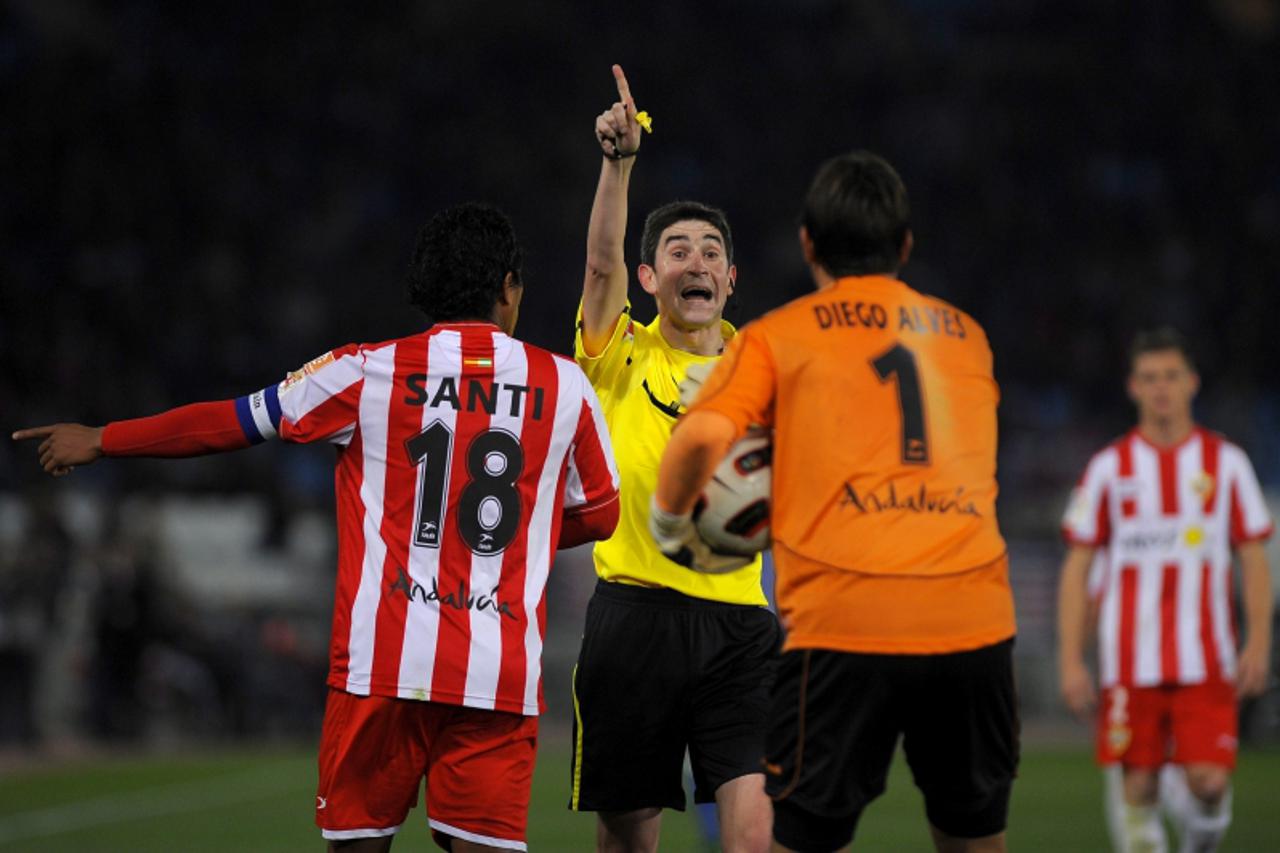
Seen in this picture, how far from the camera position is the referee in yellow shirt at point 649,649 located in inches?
219

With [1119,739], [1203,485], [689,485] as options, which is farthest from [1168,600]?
[689,485]

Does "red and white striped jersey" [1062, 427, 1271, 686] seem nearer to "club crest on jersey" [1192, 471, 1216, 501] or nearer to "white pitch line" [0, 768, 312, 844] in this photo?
"club crest on jersey" [1192, 471, 1216, 501]

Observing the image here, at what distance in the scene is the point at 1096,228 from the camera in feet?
78.0

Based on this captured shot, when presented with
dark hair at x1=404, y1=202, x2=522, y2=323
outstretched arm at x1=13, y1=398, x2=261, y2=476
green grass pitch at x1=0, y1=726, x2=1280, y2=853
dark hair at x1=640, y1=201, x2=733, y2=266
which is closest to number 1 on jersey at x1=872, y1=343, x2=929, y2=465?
dark hair at x1=404, y1=202, x2=522, y2=323

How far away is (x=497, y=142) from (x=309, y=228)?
2703 mm

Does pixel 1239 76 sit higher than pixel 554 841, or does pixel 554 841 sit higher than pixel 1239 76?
pixel 1239 76

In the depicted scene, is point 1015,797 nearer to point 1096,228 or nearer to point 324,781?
point 324,781

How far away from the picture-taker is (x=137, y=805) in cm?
1276

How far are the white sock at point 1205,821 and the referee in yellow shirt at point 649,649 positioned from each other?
2.97 metres

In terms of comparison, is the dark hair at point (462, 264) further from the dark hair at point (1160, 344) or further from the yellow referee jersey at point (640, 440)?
the dark hair at point (1160, 344)

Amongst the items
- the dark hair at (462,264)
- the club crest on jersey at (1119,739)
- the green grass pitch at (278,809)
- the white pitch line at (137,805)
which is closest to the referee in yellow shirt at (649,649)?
the dark hair at (462,264)

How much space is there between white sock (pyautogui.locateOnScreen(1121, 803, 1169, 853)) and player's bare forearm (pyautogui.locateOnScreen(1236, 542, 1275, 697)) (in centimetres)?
66

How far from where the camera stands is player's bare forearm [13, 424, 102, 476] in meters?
4.50

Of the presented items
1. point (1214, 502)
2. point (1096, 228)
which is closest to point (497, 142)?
point (1096, 228)
